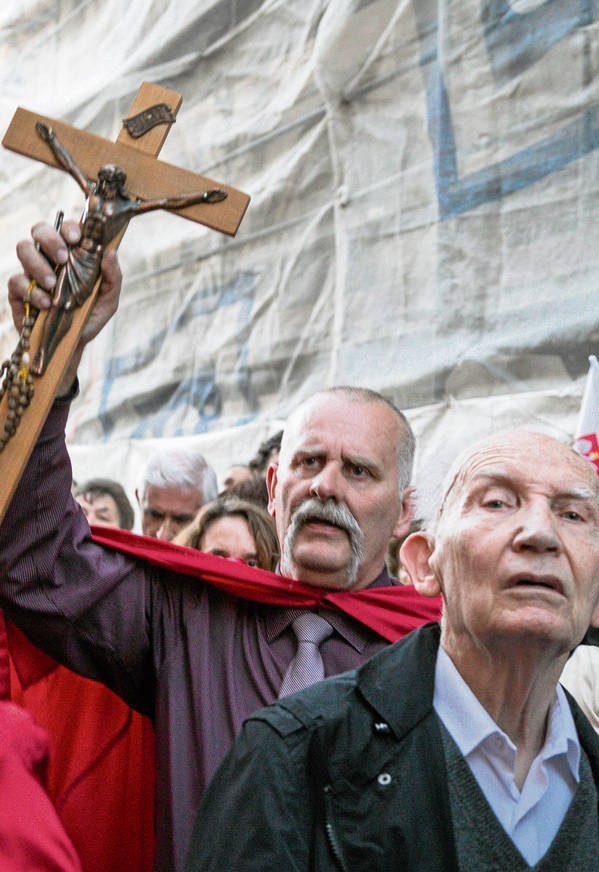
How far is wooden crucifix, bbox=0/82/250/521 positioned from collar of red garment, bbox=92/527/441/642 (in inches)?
14.8

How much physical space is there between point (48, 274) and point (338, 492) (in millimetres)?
641

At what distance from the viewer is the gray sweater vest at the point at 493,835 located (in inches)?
55.2

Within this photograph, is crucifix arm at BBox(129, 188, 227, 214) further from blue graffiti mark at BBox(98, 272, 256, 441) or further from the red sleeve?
blue graffiti mark at BBox(98, 272, 256, 441)

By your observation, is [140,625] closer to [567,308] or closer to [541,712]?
[541,712]

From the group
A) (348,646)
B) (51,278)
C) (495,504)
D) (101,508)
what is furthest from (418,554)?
(101,508)

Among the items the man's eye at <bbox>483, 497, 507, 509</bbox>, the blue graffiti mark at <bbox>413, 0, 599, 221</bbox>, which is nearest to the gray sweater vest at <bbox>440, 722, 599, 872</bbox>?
the man's eye at <bbox>483, 497, 507, 509</bbox>

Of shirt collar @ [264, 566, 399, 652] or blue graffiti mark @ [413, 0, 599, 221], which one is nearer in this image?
shirt collar @ [264, 566, 399, 652]

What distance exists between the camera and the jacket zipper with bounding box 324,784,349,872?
136 centimetres

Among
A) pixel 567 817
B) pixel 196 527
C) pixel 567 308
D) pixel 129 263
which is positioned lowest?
pixel 567 817

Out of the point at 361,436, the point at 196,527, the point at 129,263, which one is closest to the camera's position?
the point at 361,436

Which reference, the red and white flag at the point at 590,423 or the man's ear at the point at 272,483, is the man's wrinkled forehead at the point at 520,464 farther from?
the red and white flag at the point at 590,423

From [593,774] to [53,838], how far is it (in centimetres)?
65

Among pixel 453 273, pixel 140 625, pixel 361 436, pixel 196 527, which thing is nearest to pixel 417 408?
pixel 453 273

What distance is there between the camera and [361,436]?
244 cm
